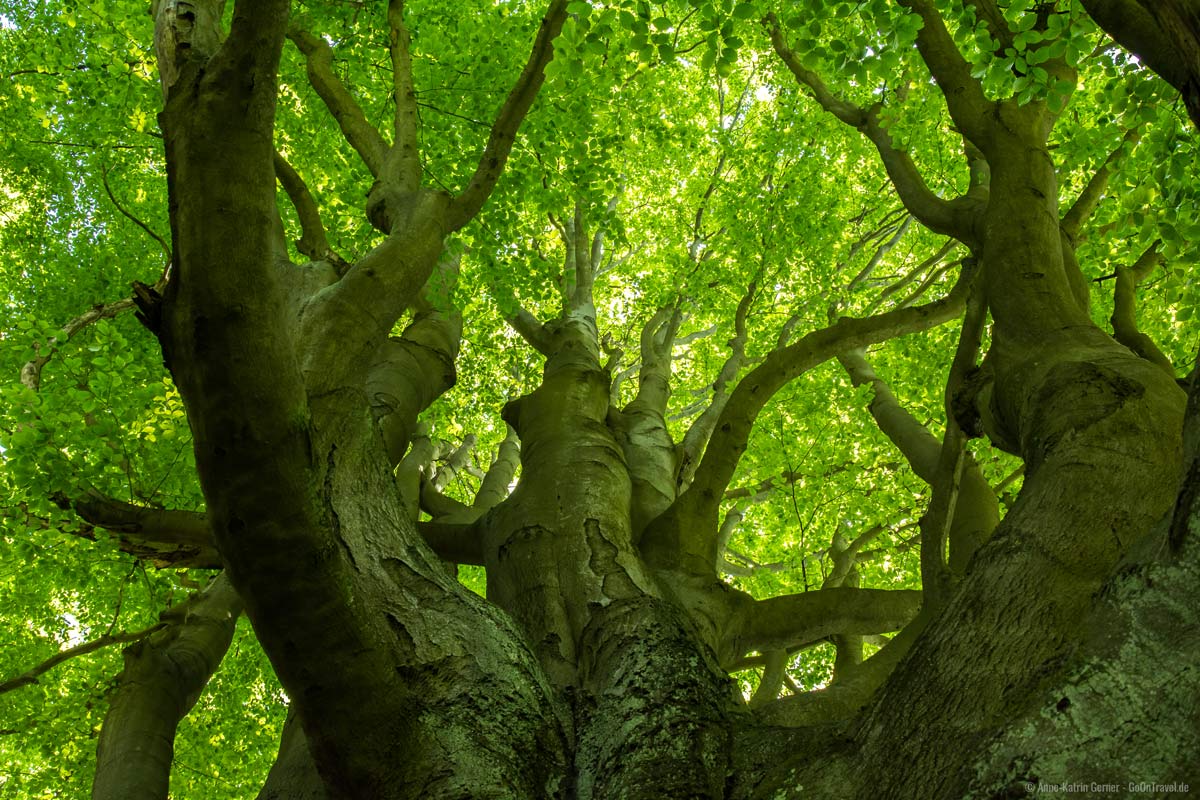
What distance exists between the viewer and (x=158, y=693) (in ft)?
14.4

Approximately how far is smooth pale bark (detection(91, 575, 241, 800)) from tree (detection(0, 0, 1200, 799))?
0.09 ft

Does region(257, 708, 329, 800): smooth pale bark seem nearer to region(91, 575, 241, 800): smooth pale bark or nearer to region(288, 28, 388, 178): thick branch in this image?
region(91, 575, 241, 800): smooth pale bark

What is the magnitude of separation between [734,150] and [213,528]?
35.6ft

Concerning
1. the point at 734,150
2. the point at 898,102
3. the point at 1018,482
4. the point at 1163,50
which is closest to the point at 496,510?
the point at 1163,50

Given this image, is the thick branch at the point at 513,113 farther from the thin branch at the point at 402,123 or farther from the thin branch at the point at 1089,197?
the thin branch at the point at 1089,197

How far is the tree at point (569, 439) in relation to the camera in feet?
6.49

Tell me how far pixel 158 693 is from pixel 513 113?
12.3 feet

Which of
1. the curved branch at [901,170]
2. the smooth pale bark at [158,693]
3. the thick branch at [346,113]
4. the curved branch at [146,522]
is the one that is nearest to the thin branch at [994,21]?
the curved branch at [901,170]

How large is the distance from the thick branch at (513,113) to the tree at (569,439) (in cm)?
2

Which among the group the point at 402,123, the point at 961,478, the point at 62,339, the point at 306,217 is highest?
the point at 306,217

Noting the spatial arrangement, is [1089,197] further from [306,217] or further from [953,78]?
[306,217]

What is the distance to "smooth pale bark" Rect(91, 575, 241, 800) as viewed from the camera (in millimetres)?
3932

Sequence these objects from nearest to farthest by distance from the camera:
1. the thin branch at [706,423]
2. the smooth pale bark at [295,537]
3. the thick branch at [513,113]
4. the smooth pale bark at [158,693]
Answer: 1. the smooth pale bark at [295,537]
2. the smooth pale bark at [158,693]
3. the thick branch at [513,113]
4. the thin branch at [706,423]

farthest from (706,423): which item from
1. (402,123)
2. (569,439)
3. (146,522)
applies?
(146,522)
